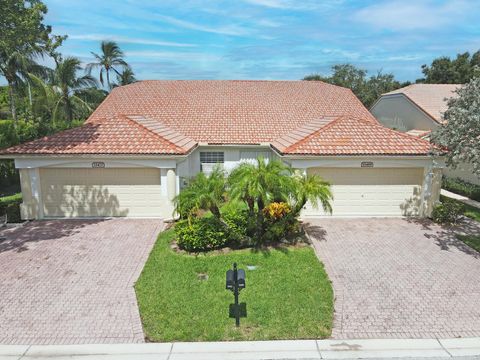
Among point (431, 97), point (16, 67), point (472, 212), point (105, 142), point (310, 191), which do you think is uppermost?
point (16, 67)

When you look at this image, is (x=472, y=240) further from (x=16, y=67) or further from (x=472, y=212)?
(x=16, y=67)

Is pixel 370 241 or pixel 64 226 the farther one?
pixel 64 226

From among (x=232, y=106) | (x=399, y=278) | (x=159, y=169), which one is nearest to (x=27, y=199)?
(x=159, y=169)

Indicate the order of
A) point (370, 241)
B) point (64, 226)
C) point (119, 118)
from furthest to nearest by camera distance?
point (119, 118), point (64, 226), point (370, 241)

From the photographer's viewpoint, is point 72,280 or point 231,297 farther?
point 72,280

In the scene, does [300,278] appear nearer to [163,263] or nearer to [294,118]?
[163,263]

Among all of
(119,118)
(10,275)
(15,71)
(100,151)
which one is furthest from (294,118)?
(15,71)

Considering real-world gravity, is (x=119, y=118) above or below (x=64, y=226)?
above
